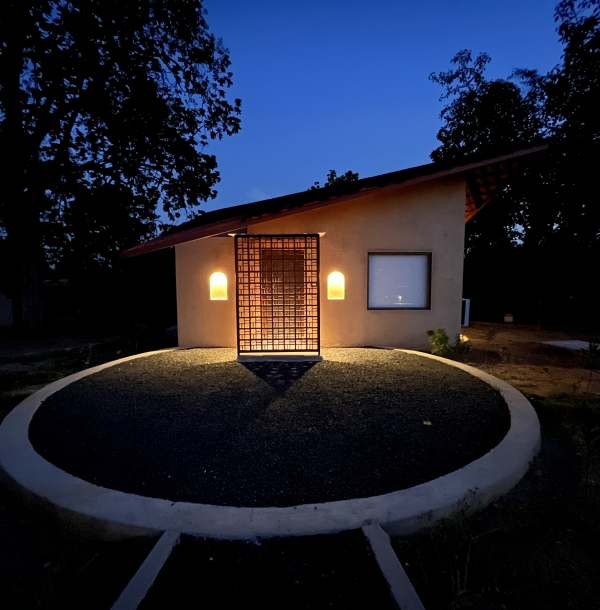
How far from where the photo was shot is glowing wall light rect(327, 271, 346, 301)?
8.58 meters

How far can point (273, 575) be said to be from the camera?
202 centimetres

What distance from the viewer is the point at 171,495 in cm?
273

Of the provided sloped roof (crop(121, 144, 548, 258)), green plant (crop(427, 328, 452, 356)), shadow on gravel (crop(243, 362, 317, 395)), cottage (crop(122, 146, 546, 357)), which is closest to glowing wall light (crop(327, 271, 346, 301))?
cottage (crop(122, 146, 546, 357))

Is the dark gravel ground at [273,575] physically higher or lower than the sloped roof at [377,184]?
lower

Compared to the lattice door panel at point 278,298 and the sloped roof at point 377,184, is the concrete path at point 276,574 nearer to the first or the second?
the sloped roof at point 377,184

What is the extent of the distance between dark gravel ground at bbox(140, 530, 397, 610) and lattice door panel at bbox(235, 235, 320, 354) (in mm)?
5796

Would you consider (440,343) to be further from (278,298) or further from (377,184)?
(278,298)

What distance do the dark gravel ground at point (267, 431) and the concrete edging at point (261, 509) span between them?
19 cm

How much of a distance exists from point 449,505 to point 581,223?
58.9 feet

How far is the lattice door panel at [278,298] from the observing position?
8.41 m

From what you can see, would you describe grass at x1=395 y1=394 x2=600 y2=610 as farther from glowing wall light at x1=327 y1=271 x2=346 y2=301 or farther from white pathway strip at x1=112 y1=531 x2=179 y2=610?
glowing wall light at x1=327 y1=271 x2=346 y2=301

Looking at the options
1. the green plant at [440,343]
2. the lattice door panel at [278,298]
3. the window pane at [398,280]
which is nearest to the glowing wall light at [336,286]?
the lattice door panel at [278,298]

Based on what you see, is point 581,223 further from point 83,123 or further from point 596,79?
point 83,123

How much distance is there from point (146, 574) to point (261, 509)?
0.78 meters
